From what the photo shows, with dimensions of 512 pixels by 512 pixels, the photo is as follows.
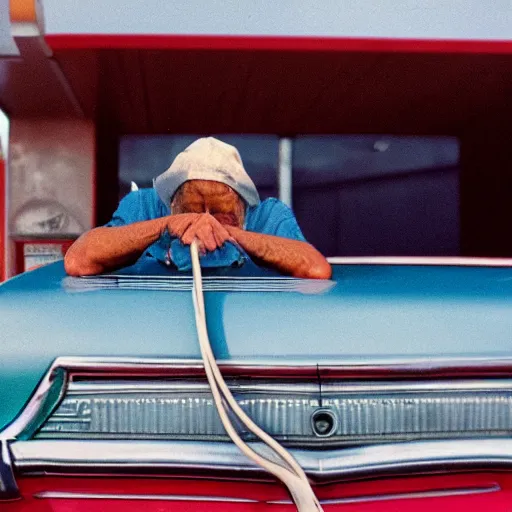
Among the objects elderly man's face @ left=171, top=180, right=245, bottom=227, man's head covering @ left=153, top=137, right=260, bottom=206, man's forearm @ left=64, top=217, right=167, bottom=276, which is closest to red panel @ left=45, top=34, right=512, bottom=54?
man's head covering @ left=153, top=137, right=260, bottom=206

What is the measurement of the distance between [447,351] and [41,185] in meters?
5.12

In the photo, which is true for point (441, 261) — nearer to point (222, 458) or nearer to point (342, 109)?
point (222, 458)

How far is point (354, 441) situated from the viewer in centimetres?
120

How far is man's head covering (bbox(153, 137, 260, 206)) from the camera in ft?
6.23

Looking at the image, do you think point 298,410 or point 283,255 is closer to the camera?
point 298,410

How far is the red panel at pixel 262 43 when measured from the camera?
409 centimetres

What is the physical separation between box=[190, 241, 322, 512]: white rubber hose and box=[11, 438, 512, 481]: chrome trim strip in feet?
0.12

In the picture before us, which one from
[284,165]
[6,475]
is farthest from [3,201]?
[6,475]

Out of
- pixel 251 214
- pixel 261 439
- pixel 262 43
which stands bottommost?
pixel 261 439

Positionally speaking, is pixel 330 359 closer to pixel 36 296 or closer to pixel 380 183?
pixel 36 296

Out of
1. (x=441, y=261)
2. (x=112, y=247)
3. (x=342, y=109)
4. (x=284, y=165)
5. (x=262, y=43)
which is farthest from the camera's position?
(x=284, y=165)

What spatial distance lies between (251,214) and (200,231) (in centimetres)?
69

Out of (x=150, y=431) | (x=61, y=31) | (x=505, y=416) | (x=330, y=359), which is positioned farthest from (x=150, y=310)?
(x=61, y=31)

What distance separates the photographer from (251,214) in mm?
2246
